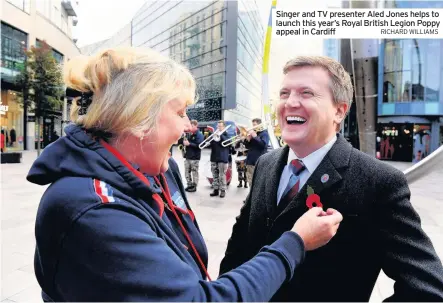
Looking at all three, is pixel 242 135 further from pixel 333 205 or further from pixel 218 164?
pixel 333 205

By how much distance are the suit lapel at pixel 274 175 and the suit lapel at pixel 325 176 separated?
0.52 ft

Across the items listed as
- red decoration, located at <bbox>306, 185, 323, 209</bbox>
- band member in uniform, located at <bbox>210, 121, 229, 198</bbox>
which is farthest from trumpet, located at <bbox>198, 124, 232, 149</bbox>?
red decoration, located at <bbox>306, 185, 323, 209</bbox>

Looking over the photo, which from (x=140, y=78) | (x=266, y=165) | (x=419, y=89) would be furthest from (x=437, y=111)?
(x=140, y=78)

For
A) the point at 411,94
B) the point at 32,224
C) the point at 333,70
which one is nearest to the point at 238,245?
the point at 333,70

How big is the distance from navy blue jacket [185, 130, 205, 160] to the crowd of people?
742 centimetres

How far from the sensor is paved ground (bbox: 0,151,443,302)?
134 inches

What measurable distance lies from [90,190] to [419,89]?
11.2 meters

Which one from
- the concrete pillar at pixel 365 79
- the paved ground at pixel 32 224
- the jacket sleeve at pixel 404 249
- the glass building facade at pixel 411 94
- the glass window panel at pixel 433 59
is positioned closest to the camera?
the jacket sleeve at pixel 404 249

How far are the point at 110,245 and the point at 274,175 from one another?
3.44 feet

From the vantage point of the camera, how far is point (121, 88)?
Result: 1055 mm

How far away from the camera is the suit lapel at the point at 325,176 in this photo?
1444mm

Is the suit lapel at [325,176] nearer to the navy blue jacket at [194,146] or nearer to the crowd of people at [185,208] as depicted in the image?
the crowd of people at [185,208]

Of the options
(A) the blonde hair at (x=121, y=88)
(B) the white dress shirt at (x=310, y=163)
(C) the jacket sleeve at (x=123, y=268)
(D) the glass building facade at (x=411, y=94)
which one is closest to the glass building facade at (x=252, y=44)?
(D) the glass building facade at (x=411, y=94)

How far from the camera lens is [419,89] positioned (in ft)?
32.9
